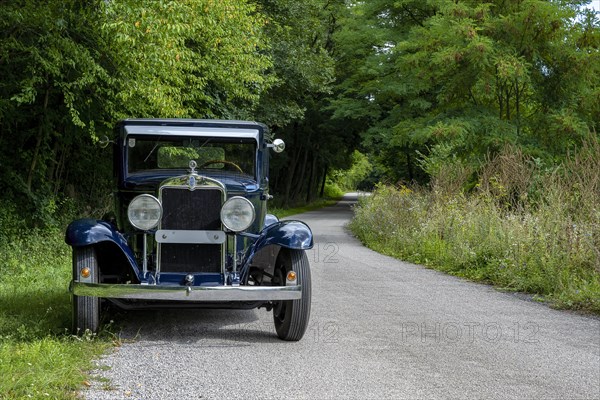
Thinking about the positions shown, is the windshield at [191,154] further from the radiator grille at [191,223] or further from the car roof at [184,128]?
the radiator grille at [191,223]

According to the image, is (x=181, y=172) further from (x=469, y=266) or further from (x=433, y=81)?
(x=433, y=81)

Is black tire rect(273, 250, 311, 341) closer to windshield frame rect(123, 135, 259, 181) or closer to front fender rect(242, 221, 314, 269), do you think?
front fender rect(242, 221, 314, 269)

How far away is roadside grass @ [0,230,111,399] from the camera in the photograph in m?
4.57

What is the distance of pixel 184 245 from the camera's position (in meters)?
6.60

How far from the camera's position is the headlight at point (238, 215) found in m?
6.47

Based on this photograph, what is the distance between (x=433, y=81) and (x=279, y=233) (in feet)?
45.9

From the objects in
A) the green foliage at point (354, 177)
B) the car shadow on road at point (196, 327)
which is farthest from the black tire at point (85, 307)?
the green foliage at point (354, 177)

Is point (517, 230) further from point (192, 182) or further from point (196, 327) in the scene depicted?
point (192, 182)

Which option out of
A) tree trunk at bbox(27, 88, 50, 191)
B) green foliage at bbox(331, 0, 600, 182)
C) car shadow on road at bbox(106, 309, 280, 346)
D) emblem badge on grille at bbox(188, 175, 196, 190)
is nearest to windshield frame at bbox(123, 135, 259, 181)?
emblem badge on grille at bbox(188, 175, 196, 190)

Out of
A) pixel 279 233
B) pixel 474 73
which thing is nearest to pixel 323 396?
pixel 279 233

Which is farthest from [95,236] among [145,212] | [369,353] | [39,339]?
[369,353]

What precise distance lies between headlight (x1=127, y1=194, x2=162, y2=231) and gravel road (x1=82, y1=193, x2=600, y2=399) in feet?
3.44

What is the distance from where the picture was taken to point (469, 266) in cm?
1157

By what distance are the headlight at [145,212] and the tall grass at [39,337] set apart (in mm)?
1110
